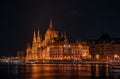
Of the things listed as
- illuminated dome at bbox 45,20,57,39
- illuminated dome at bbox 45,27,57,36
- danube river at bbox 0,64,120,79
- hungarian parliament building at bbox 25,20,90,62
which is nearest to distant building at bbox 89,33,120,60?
hungarian parliament building at bbox 25,20,90,62

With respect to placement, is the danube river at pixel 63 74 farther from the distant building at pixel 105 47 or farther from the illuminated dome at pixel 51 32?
the illuminated dome at pixel 51 32

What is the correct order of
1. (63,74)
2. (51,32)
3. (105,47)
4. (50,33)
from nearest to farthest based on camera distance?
(63,74) < (105,47) < (50,33) < (51,32)

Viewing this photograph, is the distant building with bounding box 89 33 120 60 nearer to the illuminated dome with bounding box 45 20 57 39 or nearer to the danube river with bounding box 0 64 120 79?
the illuminated dome with bounding box 45 20 57 39

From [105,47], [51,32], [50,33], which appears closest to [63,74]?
[105,47]

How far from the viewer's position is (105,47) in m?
165

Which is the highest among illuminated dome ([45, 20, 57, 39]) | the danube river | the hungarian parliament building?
illuminated dome ([45, 20, 57, 39])

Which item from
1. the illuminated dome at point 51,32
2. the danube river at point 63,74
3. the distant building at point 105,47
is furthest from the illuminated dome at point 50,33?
the danube river at point 63,74

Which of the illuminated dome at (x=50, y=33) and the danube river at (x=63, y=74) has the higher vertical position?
the illuminated dome at (x=50, y=33)

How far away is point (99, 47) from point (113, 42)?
6910 millimetres

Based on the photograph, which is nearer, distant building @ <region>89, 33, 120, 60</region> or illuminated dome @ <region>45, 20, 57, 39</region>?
distant building @ <region>89, 33, 120, 60</region>

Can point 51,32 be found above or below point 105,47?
above

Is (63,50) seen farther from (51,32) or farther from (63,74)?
(63,74)

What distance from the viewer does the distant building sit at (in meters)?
161

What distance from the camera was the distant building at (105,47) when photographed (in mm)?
160625
